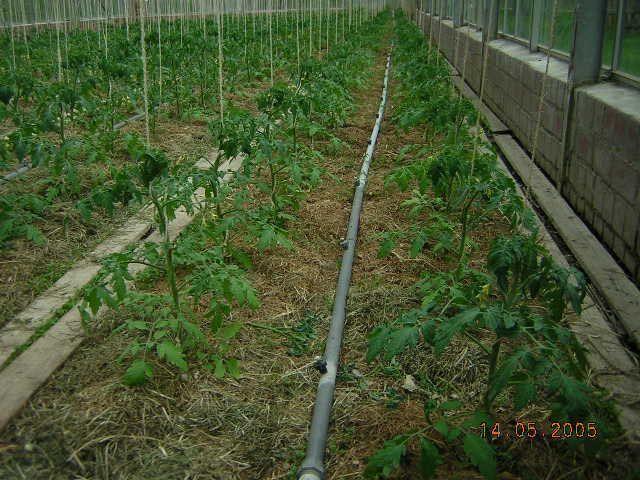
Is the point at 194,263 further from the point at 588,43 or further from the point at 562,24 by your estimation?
the point at 562,24

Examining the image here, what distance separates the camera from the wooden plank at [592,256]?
9.73ft

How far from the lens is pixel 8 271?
3.51 meters

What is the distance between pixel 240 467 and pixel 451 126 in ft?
10.9

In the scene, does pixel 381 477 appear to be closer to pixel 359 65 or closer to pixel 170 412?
pixel 170 412

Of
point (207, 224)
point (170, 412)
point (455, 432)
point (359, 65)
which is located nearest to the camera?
point (455, 432)

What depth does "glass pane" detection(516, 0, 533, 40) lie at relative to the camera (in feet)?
25.0

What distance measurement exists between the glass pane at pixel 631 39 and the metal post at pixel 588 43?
0.25 m

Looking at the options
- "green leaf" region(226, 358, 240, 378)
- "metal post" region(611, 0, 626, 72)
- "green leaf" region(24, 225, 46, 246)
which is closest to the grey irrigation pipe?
"green leaf" region(226, 358, 240, 378)

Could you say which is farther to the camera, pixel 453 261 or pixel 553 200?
pixel 553 200

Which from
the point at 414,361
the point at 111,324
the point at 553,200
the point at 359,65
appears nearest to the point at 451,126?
the point at 553,200

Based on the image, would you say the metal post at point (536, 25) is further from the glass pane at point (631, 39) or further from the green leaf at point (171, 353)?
the green leaf at point (171, 353)

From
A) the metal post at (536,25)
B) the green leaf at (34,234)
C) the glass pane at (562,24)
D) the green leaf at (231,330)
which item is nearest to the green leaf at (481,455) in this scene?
the green leaf at (231,330)

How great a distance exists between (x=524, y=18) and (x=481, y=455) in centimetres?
718
